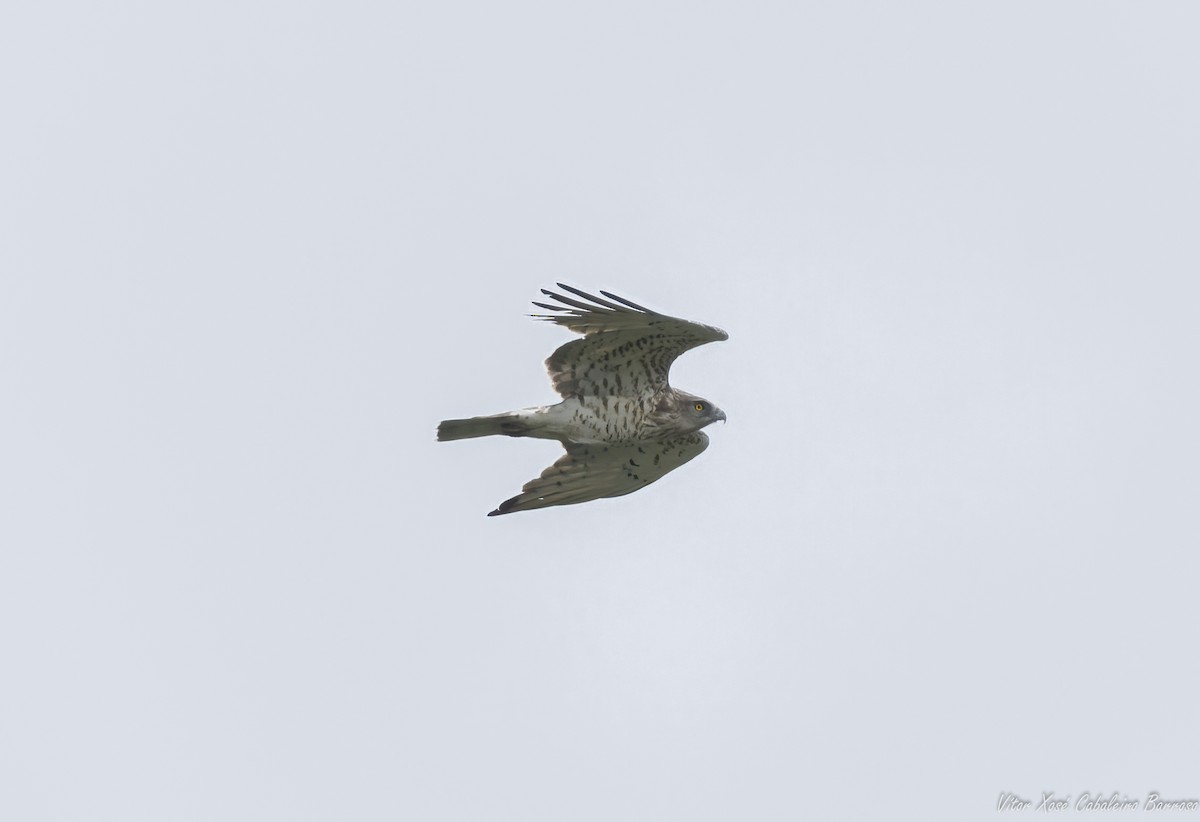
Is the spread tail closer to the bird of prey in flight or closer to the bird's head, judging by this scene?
the bird of prey in flight

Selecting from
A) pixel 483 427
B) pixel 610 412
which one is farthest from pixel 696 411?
pixel 483 427

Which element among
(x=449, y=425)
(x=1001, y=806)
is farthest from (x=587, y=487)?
(x=1001, y=806)

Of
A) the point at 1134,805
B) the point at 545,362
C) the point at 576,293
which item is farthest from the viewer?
the point at 1134,805

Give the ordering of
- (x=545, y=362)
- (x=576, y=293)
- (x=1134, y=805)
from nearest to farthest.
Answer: (x=576, y=293), (x=545, y=362), (x=1134, y=805)

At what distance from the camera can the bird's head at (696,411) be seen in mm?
16234

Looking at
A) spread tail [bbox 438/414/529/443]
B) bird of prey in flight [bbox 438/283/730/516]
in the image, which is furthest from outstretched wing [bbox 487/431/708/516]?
spread tail [bbox 438/414/529/443]

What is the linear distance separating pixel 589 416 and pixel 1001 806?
8.23 metres

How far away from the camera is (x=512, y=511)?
54.7ft

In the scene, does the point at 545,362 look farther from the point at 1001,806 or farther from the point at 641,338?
the point at 1001,806

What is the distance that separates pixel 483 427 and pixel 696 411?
2140 millimetres

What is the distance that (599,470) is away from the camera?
16.8 metres

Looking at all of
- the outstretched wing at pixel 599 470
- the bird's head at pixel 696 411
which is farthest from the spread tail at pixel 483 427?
the bird's head at pixel 696 411

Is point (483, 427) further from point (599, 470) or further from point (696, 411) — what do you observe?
point (696, 411)

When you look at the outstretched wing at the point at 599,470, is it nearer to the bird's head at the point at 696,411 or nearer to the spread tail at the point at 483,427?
the bird's head at the point at 696,411
